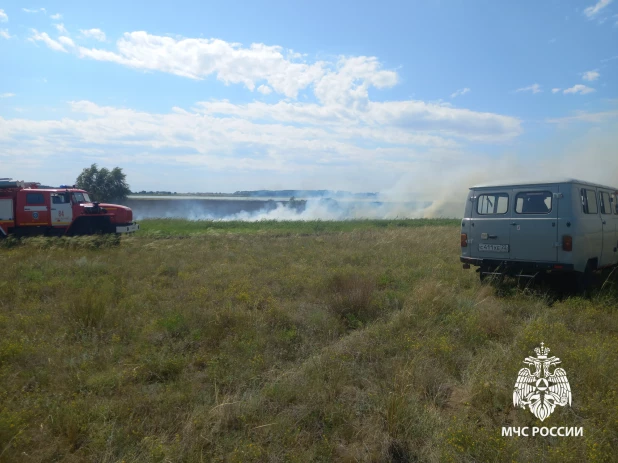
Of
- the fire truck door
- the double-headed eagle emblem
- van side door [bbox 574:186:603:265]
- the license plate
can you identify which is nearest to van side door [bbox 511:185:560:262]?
the license plate

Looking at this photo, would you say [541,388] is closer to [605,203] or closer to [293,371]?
[293,371]

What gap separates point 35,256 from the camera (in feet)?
43.1

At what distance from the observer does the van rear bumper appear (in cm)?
779

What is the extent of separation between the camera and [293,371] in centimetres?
485

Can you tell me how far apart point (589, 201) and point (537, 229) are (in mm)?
1612

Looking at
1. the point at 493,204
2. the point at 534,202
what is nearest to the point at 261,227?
the point at 493,204

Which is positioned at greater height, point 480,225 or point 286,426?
point 480,225

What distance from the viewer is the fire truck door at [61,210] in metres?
18.4

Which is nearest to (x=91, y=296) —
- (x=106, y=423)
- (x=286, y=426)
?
(x=106, y=423)

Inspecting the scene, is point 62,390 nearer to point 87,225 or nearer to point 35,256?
point 35,256

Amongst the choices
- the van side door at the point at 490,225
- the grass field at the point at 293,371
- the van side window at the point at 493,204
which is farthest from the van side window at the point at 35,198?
the van side window at the point at 493,204

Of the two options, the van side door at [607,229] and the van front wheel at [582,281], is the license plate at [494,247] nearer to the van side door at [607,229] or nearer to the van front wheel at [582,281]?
the van front wheel at [582,281]

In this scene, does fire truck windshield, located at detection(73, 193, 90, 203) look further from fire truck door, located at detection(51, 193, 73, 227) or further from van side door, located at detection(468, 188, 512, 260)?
van side door, located at detection(468, 188, 512, 260)

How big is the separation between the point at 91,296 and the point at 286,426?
4683 mm
